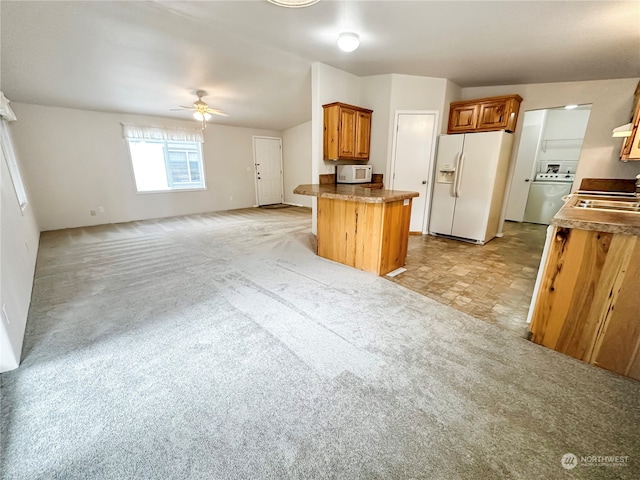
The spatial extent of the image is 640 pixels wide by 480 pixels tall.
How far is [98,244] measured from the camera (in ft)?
13.2

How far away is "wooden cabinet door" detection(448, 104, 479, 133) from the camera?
4051 millimetres

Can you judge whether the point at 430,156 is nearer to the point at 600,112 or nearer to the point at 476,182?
the point at 476,182

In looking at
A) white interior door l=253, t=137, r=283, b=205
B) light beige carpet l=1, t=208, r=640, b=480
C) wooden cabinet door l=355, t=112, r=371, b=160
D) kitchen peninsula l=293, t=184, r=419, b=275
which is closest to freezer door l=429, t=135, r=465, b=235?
wooden cabinet door l=355, t=112, r=371, b=160

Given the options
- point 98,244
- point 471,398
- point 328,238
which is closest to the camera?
point 471,398

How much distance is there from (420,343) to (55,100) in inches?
256

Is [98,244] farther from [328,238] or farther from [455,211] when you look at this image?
[455,211]

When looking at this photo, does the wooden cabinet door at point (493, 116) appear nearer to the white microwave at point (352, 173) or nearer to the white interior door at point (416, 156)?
the white interior door at point (416, 156)

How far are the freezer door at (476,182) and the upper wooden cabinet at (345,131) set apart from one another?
1593mm

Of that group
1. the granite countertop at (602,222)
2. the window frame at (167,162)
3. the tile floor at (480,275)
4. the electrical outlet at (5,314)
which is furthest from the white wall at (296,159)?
the granite countertop at (602,222)

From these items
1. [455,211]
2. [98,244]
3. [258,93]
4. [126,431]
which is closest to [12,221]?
[98,244]

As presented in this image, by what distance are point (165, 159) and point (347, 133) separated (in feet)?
14.7

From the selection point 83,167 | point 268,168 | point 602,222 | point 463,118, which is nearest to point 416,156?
point 463,118

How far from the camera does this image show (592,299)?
1.52 m

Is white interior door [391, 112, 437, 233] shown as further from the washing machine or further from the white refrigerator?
the washing machine
